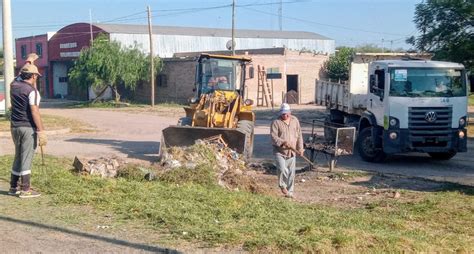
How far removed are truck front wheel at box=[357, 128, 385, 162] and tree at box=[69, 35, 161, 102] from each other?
33042 millimetres

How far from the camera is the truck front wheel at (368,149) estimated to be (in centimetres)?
1711

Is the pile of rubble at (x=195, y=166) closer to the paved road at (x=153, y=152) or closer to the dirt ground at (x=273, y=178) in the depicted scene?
the dirt ground at (x=273, y=178)

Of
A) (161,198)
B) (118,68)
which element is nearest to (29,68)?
(161,198)

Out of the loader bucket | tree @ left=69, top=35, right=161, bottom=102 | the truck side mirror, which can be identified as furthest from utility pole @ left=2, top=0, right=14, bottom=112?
tree @ left=69, top=35, right=161, bottom=102

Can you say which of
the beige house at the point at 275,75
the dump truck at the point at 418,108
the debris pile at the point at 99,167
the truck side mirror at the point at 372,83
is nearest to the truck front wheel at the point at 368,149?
the dump truck at the point at 418,108

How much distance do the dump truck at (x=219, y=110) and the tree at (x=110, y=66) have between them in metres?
31.4

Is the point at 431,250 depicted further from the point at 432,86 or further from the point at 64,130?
the point at 64,130

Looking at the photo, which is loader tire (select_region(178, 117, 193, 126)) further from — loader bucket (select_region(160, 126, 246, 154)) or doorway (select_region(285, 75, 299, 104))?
doorway (select_region(285, 75, 299, 104))

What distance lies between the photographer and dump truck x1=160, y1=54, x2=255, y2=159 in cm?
1583

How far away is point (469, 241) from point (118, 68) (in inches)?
1688

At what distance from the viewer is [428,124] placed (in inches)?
639

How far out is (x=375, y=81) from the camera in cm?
1708

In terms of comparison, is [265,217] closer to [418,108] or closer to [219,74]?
[418,108]

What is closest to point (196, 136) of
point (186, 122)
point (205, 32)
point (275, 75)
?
point (186, 122)
